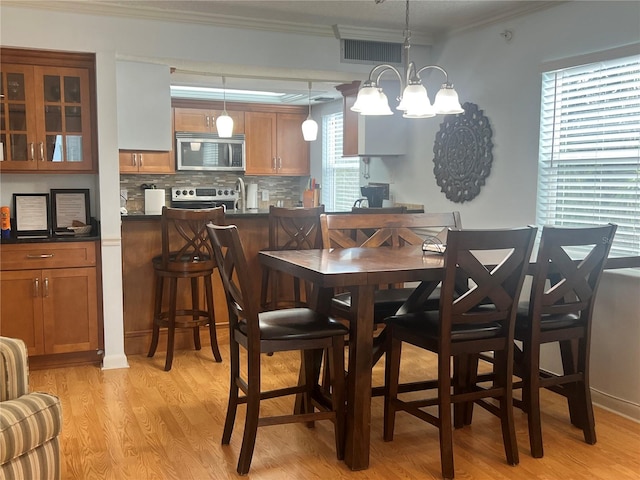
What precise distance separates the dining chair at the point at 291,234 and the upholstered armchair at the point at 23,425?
217cm

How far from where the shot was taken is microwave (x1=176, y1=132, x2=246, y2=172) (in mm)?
7184

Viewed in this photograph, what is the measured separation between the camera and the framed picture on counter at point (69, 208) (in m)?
4.28

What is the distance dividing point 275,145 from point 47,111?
12.6 ft

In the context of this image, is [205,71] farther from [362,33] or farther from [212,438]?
[212,438]

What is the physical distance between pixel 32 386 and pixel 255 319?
199 cm

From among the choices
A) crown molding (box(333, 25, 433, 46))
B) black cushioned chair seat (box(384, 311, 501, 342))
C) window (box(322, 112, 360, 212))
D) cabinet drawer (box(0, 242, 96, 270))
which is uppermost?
crown molding (box(333, 25, 433, 46))

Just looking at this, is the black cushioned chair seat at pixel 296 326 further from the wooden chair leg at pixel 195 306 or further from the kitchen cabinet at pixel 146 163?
the kitchen cabinet at pixel 146 163

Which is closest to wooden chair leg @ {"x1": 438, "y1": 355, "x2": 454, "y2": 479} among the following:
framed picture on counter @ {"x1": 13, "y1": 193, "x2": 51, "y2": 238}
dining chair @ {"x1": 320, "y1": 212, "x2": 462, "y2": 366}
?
dining chair @ {"x1": 320, "y1": 212, "x2": 462, "y2": 366}

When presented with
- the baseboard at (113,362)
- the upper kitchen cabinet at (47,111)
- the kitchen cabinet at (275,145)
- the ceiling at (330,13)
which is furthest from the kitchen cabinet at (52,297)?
the kitchen cabinet at (275,145)

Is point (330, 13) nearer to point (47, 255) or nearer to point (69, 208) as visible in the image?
point (69, 208)

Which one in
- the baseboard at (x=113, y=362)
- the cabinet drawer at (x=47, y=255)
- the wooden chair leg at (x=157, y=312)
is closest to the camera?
the cabinet drawer at (x=47, y=255)

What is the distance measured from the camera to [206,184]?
25.1 ft

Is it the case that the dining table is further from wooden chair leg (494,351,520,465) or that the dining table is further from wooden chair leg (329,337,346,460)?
wooden chair leg (494,351,520,465)

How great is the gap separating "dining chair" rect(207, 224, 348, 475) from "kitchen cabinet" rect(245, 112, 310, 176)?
16.1ft
